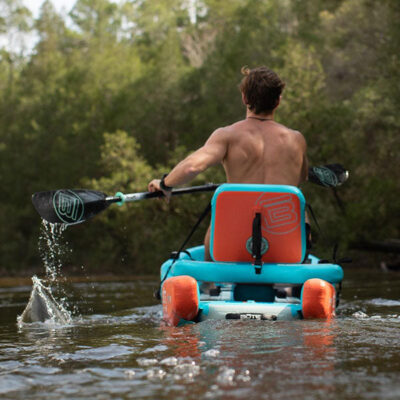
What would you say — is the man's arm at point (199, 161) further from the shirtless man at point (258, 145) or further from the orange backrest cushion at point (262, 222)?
the orange backrest cushion at point (262, 222)

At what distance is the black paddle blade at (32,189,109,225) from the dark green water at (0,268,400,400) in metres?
0.81

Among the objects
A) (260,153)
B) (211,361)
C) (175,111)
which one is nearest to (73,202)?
(260,153)

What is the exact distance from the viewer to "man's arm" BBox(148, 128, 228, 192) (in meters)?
4.24

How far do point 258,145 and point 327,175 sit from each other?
0.91 m

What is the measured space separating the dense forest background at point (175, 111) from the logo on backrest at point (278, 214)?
39.8 feet

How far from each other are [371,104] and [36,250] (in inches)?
749

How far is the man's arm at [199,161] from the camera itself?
13.9 ft

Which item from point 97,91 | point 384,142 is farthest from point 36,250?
point 384,142

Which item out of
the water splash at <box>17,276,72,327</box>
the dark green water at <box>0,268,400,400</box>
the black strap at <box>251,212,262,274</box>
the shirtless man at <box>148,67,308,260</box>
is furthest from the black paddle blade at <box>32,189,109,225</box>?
the black strap at <box>251,212,262,274</box>

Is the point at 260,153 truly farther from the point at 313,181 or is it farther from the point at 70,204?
the point at 70,204

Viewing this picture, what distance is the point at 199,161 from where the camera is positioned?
14.0ft

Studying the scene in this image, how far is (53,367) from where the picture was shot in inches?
116

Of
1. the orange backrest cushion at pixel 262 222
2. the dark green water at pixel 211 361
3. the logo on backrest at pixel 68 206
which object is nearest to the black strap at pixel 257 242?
the orange backrest cushion at pixel 262 222

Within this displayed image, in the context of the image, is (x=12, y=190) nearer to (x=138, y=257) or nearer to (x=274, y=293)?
(x=138, y=257)
